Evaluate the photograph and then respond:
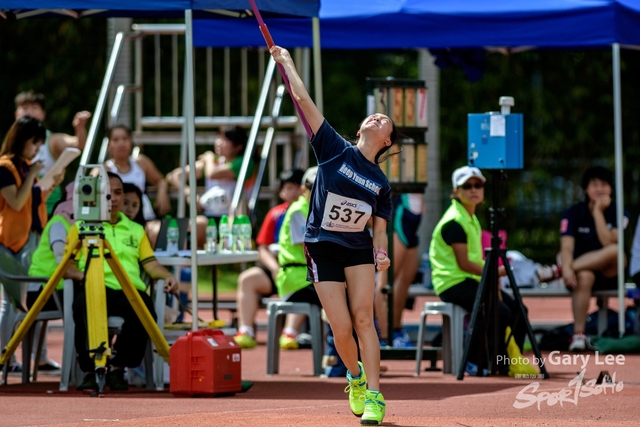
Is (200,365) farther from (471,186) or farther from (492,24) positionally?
(492,24)

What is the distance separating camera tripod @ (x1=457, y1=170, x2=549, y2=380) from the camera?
9.08m

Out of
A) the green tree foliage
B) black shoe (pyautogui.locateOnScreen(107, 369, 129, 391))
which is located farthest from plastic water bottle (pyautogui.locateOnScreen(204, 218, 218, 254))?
the green tree foliage

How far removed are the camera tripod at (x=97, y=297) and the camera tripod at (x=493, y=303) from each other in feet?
7.38

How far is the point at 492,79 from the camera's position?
19.2 metres

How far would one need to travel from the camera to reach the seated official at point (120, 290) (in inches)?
329

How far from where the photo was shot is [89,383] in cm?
837

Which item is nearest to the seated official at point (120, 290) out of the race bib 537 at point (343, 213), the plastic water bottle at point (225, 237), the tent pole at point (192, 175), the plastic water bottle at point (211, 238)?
the tent pole at point (192, 175)

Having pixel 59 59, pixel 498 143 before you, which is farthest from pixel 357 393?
pixel 59 59

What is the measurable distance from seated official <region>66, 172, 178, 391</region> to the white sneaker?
399 centimetres

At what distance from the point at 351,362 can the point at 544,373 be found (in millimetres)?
2485

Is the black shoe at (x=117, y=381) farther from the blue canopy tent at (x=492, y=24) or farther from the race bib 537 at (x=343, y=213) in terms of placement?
the blue canopy tent at (x=492, y=24)

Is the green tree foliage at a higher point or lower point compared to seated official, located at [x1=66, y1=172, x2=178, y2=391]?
higher

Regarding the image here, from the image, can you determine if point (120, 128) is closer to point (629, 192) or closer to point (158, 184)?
point (158, 184)

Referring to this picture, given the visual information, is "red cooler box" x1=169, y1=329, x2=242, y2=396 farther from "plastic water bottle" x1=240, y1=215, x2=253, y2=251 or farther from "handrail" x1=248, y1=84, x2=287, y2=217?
"handrail" x1=248, y1=84, x2=287, y2=217
